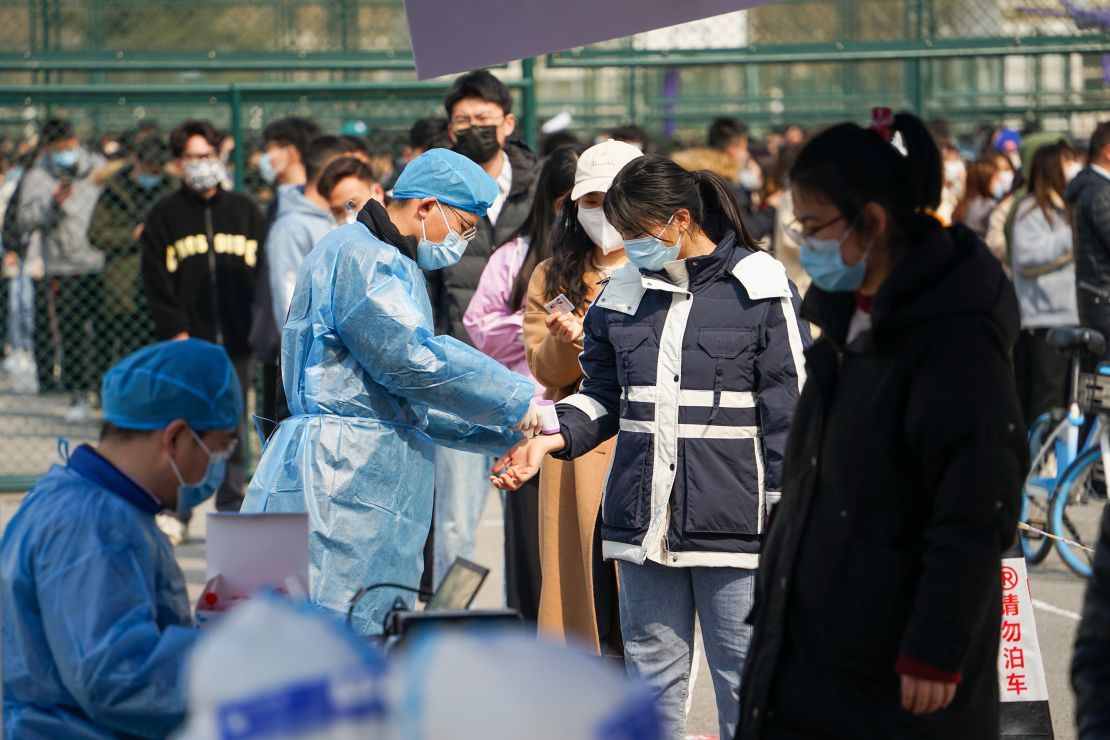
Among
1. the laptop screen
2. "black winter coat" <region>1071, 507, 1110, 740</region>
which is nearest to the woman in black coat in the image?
"black winter coat" <region>1071, 507, 1110, 740</region>

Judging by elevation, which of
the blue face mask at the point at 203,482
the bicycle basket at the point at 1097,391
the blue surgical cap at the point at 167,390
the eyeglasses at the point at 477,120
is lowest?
the bicycle basket at the point at 1097,391

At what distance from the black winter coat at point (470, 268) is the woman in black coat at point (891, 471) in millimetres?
3800

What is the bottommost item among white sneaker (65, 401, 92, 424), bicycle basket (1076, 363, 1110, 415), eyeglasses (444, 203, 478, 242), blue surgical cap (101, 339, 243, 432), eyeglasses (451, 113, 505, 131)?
white sneaker (65, 401, 92, 424)

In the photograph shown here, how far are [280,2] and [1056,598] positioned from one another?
37.3ft

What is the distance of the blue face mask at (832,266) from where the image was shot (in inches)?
118

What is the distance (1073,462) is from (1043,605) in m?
0.99

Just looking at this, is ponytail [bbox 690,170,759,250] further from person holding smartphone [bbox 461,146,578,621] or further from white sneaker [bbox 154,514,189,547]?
white sneaker [bbox 154,514,189,547]

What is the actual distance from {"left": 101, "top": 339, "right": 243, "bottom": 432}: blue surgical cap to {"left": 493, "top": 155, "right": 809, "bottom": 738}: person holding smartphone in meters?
1.35

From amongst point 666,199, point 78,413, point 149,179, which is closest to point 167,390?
point 666,199

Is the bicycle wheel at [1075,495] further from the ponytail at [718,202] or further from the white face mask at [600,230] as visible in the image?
the ponytail at [718,202]

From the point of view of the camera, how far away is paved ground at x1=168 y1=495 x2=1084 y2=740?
19.4ft

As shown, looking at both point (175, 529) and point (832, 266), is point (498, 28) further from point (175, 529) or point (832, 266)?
point (175, 529)

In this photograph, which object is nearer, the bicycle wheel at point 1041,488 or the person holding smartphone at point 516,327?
the person holding smartphone at point 516,327

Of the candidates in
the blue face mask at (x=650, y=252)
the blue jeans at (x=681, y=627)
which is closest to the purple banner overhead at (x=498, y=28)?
the blue face mask at (x=650, y=252)
